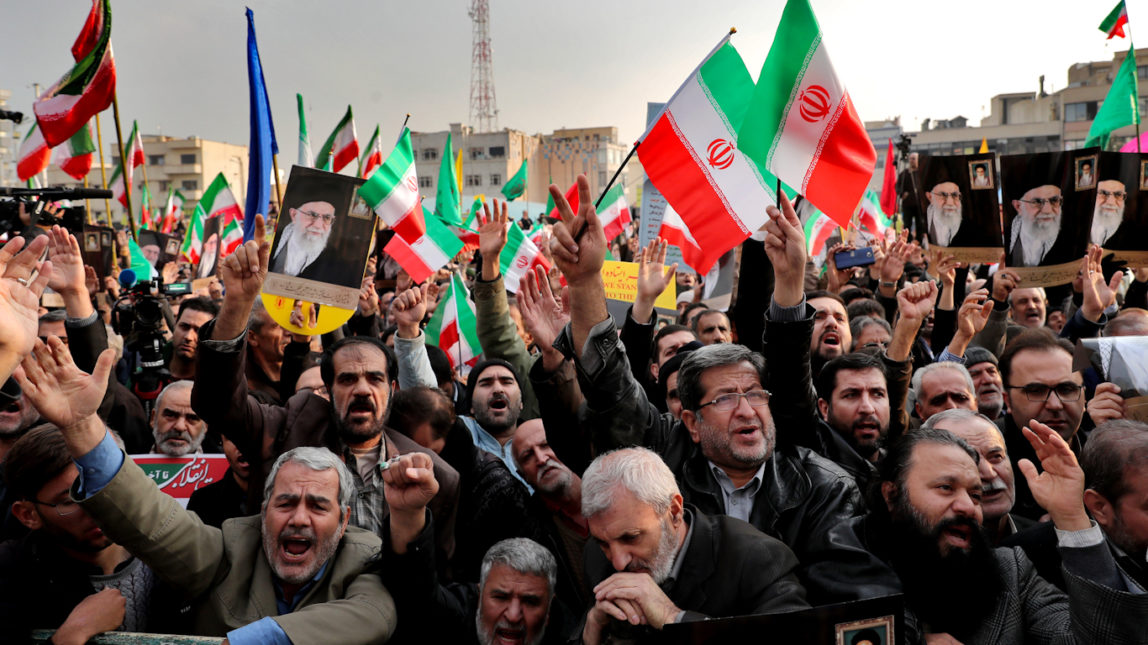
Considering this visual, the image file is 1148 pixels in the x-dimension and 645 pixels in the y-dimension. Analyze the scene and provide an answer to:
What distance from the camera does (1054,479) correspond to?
A: 2689 mm

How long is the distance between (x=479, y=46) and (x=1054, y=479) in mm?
74525

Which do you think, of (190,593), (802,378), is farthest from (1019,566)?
Result: (190,593)

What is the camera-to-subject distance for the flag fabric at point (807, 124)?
4.48 meters

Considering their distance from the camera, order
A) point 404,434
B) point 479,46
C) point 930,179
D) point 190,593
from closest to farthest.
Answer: point 190,593, point 404,434, point 930,179, point 479,46

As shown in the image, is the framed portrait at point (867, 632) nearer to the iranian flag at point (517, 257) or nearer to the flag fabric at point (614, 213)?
the iranian flag at point (517, 257)

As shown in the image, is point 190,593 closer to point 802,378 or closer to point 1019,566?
point 802,378

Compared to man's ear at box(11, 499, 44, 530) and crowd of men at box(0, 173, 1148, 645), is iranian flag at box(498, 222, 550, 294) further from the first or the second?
man's ear at box(11, 499, 44, 530)

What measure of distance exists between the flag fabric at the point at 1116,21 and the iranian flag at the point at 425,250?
8.38 meters

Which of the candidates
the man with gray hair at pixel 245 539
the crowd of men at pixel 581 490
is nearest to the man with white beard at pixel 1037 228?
the crowd of men at pixel 581 490

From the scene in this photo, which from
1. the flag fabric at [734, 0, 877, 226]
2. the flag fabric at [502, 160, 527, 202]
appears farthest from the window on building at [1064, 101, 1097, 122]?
the flag fabric at [734, 0, 877, 226]

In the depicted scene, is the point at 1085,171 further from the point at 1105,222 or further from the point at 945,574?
the point at 945,574

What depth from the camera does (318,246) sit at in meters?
5.08

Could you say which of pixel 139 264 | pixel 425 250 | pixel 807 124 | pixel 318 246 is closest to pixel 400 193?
pixel 425 250

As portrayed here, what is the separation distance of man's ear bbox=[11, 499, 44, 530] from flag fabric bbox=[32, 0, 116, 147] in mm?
6523
